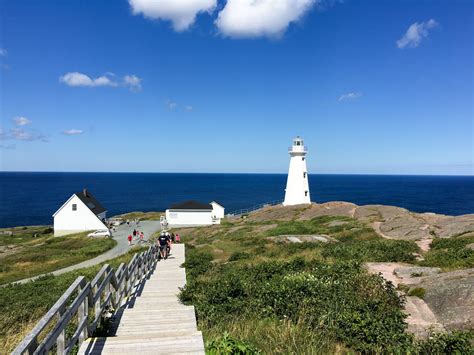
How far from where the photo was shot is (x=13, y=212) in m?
97.4

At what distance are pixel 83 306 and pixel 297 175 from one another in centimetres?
4418

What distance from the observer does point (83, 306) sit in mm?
5961

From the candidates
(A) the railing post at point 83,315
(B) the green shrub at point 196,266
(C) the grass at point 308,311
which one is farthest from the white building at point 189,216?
(A) the railing post at point 83,315

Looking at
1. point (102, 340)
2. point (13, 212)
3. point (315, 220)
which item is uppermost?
point (102, 340)

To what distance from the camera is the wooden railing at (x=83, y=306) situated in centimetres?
411

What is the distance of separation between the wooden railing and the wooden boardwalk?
0.33 meters

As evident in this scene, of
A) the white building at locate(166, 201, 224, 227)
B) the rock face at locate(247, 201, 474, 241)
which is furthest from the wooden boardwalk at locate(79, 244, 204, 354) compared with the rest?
the white building at locate(166, 201, 224, 227)

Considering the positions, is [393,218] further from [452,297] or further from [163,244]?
[452,297]

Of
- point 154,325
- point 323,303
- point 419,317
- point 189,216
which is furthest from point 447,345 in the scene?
point 189,216

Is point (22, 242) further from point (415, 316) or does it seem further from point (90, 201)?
point (415, 316)

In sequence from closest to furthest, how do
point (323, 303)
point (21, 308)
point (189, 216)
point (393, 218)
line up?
1. point (323, 303)
2. point (21, 308)
3. point (393, 218)
4. point (189, 216)

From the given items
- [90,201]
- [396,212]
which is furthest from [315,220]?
[90,201]

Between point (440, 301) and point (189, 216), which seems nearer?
point (440, 301)

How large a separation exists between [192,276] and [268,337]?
25.1 feet
